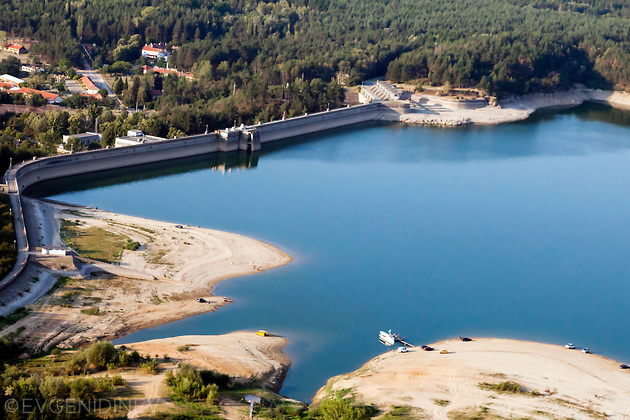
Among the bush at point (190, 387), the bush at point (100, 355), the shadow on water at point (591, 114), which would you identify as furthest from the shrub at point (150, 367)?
the shadow on water at point (591, 114)

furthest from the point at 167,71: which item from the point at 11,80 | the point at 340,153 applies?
the point at 340,153

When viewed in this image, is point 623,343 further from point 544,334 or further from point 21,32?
point 21,32

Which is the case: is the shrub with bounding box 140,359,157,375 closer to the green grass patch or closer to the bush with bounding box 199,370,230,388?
the bush with bounding box 199,370,230,388

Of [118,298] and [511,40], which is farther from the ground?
[511,40]

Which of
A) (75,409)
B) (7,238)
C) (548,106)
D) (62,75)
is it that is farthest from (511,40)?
(75,409)

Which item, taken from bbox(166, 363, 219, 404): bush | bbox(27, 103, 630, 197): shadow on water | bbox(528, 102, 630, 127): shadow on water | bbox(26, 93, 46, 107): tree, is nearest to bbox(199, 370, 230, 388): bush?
bbox(166, 363, 219, 404): bush

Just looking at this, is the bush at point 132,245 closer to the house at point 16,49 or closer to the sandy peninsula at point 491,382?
the sandy peninsula at point 491,382
